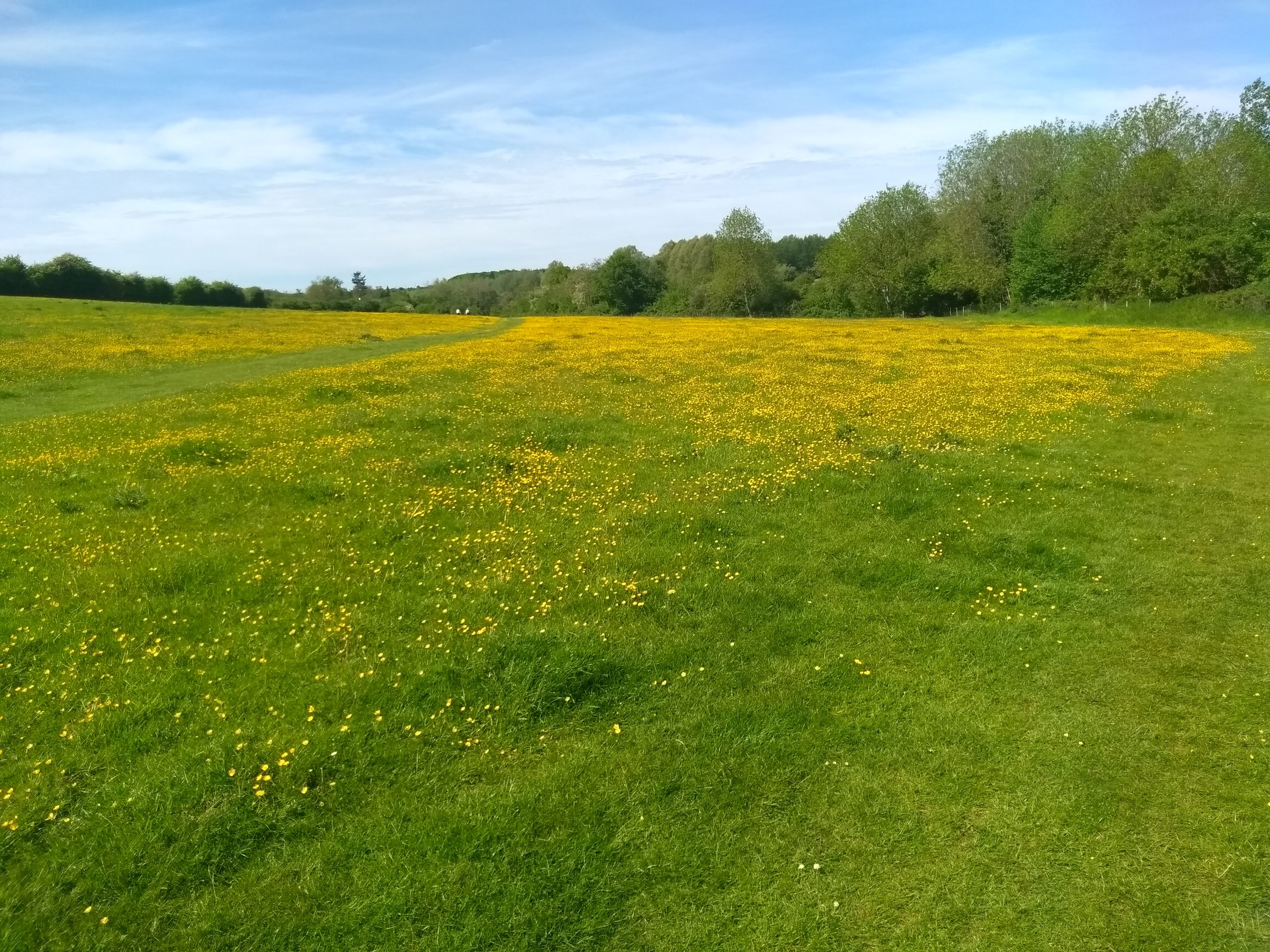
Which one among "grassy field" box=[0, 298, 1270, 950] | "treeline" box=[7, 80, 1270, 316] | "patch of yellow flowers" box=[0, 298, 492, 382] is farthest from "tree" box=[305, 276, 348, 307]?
"grassy field" box=[0, 298, 1270, 950]

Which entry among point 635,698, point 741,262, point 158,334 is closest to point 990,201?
point 741,262

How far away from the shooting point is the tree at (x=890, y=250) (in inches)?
3578

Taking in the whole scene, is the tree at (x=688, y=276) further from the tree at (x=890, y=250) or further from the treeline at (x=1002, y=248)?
the tree at (x=890, y=250)

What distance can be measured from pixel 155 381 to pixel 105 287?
66.3m

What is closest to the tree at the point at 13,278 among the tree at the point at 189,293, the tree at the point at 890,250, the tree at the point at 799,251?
the tree at the point at 189,293

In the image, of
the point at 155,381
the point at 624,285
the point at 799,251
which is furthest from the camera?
the point at 799,251

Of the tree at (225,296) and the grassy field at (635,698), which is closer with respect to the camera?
the grassy field at (635,698)

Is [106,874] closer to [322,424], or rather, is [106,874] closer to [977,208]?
[322,424]

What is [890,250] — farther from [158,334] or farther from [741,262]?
[158,334]

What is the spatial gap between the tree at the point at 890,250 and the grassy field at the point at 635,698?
8149 cm

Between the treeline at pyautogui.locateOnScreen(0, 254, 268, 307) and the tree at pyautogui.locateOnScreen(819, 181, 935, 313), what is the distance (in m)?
71.6

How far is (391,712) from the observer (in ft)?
22.7

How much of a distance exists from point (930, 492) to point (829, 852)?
8.53 meters

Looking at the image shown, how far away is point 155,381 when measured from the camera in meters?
28.7
